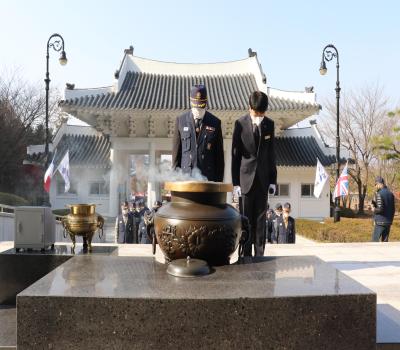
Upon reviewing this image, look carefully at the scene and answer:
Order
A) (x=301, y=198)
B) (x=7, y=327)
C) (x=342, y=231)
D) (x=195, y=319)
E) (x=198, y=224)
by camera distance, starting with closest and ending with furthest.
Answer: (x=195, y=319) < (x=198, y=224) < (x=7, y=327) < (x=342, y=231) < (x=301, y=198)

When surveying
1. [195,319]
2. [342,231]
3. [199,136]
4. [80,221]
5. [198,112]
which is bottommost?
[342,231]

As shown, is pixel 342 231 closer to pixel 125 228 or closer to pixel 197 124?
pixel 125 228

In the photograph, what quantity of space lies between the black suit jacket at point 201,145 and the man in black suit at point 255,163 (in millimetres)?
192

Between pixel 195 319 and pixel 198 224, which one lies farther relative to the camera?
pixel 198 224

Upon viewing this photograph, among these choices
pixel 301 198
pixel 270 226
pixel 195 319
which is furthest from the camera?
pixel 301 198

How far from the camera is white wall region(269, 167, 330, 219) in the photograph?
61.4 ft

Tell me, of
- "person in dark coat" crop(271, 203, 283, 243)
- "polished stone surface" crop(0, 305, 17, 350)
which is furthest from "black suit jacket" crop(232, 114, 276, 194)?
"person in dark coat" crop(271, 203, 283, 243)

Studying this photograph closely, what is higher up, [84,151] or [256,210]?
[84,151]

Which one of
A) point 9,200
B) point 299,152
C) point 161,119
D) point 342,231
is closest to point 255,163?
point 342,231

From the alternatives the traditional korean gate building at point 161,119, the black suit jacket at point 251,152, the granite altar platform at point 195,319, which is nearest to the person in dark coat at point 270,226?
the black suit jacket at point 251,152

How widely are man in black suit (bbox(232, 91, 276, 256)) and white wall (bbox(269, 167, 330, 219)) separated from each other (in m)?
14.8

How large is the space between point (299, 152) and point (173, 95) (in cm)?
632

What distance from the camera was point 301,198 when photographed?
1881 cm

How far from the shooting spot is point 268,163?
3.98m
